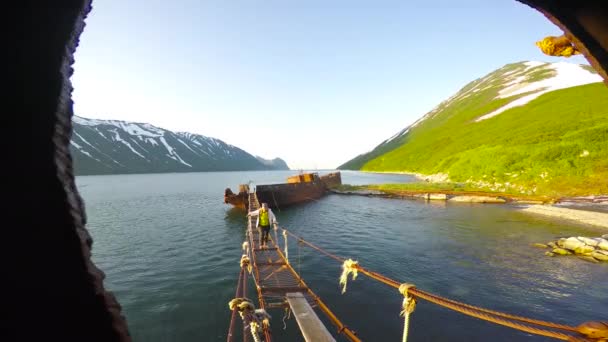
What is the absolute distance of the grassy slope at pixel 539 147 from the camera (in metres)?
47.6

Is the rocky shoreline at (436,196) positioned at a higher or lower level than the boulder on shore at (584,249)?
higher

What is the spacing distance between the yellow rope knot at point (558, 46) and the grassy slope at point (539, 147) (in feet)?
192

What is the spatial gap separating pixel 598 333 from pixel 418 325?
37.3 ft

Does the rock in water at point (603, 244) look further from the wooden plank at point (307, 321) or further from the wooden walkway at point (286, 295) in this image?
the wooden plank at point (307, 321)

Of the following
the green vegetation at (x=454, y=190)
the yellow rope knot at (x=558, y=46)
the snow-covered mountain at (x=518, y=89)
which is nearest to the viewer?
the yellow rope knot at (x=558, y=46)

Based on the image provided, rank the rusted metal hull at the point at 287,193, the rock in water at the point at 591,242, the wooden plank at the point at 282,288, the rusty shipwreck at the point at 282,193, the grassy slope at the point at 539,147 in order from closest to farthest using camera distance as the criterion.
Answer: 1. the wooden plank at the point at 282,288
2. the rock in water at the point at 591,242
3. the rusty shipwreck at the point at 282,193
4. the rusted metal hull at the point at 287,193
5. the grassy slope at the point at 539,147

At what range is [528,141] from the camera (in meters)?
68.5

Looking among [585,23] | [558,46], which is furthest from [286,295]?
[585,23]

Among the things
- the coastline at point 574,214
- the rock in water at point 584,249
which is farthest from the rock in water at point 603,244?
the coastline at point 574,214

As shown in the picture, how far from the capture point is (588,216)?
103ft

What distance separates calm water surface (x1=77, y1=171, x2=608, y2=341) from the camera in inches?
525

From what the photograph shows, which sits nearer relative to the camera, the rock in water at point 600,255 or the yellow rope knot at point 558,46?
the yellow rope knot at point 558,46

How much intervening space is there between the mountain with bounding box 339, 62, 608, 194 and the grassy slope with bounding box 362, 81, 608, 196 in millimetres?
113

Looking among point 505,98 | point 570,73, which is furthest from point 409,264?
point 570,73
